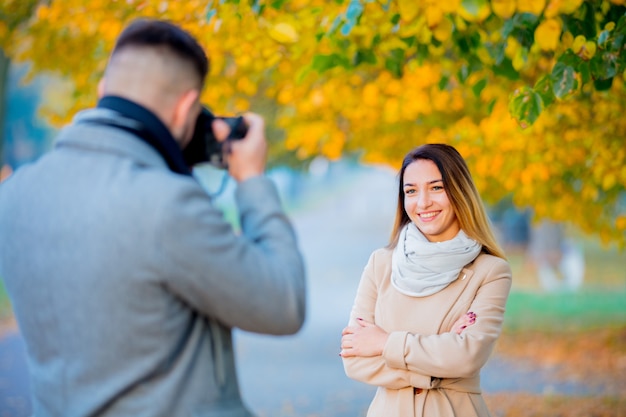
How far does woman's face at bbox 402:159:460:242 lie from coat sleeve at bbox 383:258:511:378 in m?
0.30

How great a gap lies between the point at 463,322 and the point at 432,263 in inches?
10.5

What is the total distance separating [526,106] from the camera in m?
3.51

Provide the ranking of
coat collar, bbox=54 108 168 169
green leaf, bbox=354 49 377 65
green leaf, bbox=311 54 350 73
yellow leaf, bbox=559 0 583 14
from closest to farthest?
coat collar, bbox=54 108 168 169 < yellow leaf, bbox=559 0 583 14 < green leaf, bbox=311 54 350 73 < green leaf, bbox=354 49 377 65

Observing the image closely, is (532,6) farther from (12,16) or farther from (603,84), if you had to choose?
(12,16)

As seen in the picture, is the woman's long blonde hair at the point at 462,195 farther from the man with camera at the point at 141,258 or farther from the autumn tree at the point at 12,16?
the autumn tree at the point at 12,16

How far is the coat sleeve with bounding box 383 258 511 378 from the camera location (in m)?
3.00

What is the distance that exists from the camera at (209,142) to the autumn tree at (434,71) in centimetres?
115

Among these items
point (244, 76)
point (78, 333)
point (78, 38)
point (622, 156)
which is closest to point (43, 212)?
point (78, 333)

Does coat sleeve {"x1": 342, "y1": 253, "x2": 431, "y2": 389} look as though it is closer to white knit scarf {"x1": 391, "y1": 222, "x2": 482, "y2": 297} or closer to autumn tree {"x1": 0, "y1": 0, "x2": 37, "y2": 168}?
white knit scarf {"x1": 391, "y1": 222, "x2": 482, "y2": 297}

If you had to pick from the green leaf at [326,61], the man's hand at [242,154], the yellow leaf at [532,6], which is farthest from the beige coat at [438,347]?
the green leaf at [326,61]

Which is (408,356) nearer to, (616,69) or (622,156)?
(616,69)

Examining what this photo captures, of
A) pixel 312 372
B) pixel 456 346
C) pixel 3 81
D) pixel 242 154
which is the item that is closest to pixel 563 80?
pixel 456 346

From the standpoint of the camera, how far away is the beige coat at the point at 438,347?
3.02 metres

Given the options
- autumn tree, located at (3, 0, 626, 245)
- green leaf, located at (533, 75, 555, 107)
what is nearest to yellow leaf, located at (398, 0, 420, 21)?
autumn tree, located at (3, 0, 626, 245)
